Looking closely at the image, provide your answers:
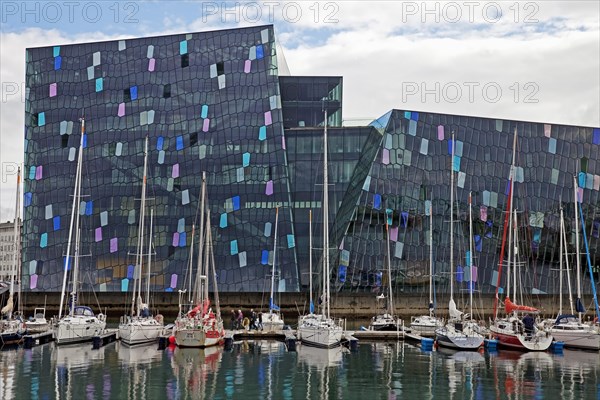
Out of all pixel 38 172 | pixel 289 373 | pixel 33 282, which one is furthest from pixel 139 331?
pixel 38 172

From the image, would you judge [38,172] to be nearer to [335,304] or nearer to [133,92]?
[133,92]

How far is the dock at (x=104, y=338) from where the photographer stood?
5541 centimetres

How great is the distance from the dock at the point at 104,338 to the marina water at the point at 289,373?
1.60 ft

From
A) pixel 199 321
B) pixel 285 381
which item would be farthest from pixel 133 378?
pixel 199 321

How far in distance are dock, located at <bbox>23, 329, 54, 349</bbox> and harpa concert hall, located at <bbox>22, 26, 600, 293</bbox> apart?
2675 cm

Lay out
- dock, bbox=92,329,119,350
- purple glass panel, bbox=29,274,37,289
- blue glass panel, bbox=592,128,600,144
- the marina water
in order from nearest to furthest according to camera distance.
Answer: the marina water → dock, bbox=92,329,119,350 → blue glass panel, bbox=592,128,600,144 → purple glass panel, bbox=29,274,37,289

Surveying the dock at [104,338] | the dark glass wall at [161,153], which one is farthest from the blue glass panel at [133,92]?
the dock at [104,338]

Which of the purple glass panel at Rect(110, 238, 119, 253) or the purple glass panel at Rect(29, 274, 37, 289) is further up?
the purple glass panel at Rect(110, 238, 119, 253)

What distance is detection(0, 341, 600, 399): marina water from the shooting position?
36.8 m

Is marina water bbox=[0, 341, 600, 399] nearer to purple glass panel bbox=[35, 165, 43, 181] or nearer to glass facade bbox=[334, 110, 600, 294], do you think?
glass facade bbox=[334, 110, 600, 294]

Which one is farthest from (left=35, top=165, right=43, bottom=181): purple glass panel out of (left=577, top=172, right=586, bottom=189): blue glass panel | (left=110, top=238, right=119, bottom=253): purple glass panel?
(left=577, top=172, right=586, bottom=189): blue glass panel

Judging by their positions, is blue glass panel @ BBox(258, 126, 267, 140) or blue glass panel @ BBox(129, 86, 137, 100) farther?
blue glass panel @ BBox(129, 86, 137, 100)

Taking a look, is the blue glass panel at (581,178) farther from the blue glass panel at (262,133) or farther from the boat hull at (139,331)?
the boat hull at (139,331)

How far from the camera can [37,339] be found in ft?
192
